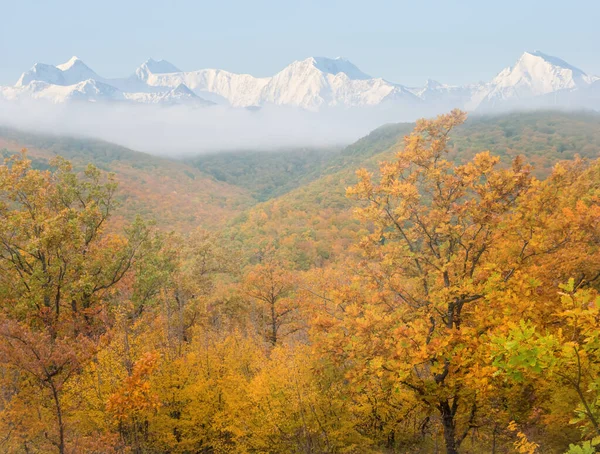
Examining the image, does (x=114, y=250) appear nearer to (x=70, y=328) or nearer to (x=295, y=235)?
(x=70, y=328)

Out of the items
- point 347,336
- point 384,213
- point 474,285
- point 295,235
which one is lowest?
point 295,235

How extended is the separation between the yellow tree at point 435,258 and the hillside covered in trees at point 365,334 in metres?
0.07

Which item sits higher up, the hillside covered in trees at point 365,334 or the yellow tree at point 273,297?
the hillside covered in trees at point 365,334

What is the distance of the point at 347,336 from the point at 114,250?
1600cm

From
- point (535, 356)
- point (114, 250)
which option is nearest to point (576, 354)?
point (535, 356)

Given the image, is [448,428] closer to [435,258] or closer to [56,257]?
[435,258]

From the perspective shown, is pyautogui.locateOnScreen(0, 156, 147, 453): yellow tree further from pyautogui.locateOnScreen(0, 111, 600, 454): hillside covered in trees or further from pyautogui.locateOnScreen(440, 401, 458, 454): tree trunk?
pyautogui.locateOnScreen(440, 401, 458, 454): tree trunk

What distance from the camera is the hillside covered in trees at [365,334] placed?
36.0ft

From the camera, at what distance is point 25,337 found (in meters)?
12.4

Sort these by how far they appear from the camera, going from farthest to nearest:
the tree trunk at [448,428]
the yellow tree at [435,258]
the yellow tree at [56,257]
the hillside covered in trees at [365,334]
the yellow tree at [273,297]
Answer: the yellow tree at [273,297]
the yellow tree at [56,257]
the tree trunk at [448,428]
the yellow tree at [435,258]
the hillside covered in trees at [365,334]

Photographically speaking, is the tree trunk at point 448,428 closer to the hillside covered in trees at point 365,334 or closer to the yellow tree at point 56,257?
the hillside covered in trees at point 365,334

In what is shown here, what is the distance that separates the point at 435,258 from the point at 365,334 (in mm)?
3447

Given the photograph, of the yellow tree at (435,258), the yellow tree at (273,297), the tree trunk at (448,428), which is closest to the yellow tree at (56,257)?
the yellow tree at (435,258)

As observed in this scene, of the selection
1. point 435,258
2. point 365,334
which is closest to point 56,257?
point 365,334
